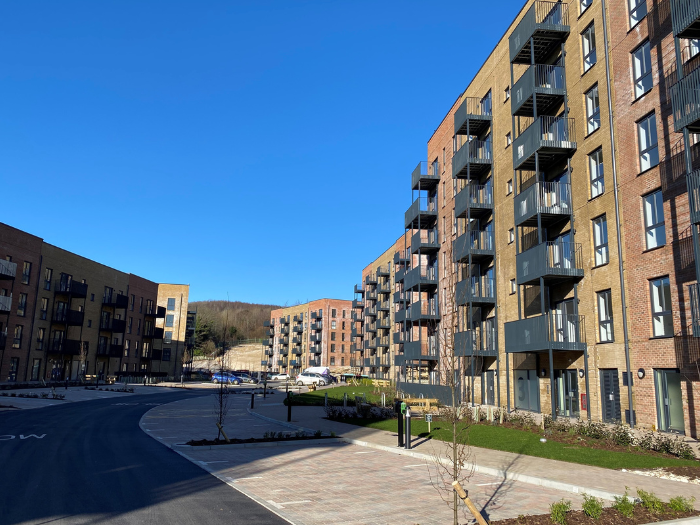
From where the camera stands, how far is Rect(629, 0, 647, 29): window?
20.2m

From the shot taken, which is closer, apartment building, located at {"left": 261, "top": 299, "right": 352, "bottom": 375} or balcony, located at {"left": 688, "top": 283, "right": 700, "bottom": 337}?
balcony, located at {"left": 688, "top": 283, "right": 700, "bottom": 337}

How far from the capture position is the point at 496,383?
99.0 ft

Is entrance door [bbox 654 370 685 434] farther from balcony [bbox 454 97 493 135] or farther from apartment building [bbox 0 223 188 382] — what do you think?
apartment building [bbox 0 223 188 382]

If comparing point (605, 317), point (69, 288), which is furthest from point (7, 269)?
point (605, 317)

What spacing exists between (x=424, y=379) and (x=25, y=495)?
36205mm

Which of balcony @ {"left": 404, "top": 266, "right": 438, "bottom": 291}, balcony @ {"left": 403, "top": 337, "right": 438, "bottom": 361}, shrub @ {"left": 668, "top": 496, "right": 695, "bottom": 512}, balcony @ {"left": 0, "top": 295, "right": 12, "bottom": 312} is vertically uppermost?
balcony @ {"left": 404, "top": 266, "right": 438, "bottom": 291}

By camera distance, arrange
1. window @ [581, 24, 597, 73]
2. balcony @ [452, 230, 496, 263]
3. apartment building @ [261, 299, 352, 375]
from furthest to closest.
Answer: apartment building @ [261, 299, 352, 375]
balcony @ [452, 230, 496, 263]
window @ [581, 24, 597, 73]

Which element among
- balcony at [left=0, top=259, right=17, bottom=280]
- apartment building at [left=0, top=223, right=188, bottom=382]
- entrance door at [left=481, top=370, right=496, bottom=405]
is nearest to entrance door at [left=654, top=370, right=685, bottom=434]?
entrance door at [left=481, top=370, right=496, bottom=405]

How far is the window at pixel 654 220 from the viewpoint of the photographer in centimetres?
1881

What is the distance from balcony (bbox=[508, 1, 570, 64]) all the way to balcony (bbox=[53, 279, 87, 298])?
49432 mm

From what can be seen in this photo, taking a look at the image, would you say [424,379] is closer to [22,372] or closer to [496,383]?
[496,383]

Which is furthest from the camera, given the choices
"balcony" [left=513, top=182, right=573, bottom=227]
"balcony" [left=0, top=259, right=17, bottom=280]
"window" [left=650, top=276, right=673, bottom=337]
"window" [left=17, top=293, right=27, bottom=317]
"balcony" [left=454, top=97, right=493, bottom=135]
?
"window" [left=17, top=293, right=27, bottom=317]

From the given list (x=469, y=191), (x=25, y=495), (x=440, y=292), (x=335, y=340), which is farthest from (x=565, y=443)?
(x=335, y=340)

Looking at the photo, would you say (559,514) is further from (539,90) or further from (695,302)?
(539,90)
